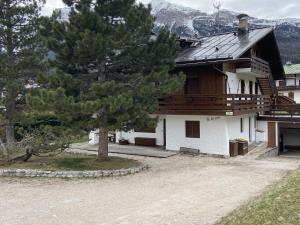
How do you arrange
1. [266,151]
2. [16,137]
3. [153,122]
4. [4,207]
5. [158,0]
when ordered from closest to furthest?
[4,207] → [153,122] → [266,151] → [16,137] → [158,0]

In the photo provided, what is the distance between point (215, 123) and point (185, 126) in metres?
1.78

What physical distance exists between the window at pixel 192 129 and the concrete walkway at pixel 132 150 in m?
1.30

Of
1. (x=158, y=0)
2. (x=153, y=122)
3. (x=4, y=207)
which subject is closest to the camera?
(x=4, y=207)

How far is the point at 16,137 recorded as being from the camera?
26906 mm

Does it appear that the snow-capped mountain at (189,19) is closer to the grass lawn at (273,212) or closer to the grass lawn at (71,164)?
the grass lawn at (71,164)

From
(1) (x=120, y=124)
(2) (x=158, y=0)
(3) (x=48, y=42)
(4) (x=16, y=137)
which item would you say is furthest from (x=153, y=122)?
(2) (x=158, y=0)

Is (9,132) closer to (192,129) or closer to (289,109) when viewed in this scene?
(192,129)

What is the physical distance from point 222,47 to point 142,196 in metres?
13.8

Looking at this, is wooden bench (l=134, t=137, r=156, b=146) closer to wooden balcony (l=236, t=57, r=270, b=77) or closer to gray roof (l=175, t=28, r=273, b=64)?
gray roof (l=175, t=28, r=273, b=64)

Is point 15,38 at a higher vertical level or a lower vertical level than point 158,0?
lower

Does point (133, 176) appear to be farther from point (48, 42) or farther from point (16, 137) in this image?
point (16, 137)

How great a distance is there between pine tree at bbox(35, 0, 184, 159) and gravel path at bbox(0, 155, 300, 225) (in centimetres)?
258

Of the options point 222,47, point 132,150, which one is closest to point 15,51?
point 132,150

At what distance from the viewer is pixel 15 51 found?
77.5 feet
